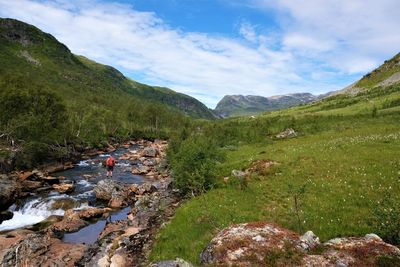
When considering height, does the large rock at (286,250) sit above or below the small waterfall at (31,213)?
above

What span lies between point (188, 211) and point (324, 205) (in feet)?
27.9

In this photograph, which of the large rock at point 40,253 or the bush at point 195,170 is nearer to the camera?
the large rock at point 40,253

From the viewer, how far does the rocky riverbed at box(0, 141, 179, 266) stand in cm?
2083

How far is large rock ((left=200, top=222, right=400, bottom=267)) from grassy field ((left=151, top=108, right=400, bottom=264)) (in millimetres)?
2984

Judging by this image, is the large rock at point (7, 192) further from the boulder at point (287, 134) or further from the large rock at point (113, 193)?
the boulder at point (287, 134)

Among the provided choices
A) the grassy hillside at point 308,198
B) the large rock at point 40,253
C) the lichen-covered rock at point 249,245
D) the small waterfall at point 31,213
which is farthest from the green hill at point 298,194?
the small waterfall at point 31,213

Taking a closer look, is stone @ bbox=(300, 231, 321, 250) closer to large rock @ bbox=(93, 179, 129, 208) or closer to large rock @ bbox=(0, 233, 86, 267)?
large rock @ bbox=(0, 233, 86, 267)

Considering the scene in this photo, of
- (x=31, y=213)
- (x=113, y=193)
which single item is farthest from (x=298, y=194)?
(x=31, y=213)

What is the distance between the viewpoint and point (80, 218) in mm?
30844

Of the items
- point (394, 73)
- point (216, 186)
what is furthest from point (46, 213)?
point (394, 73)

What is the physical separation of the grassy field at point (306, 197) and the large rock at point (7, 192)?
904 inches

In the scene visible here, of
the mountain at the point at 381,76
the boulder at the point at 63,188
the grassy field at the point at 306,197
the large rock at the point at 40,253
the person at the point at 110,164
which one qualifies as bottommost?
the boulder at the point at 63,188

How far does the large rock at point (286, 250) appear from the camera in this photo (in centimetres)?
1042

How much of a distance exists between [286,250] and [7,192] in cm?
3420
